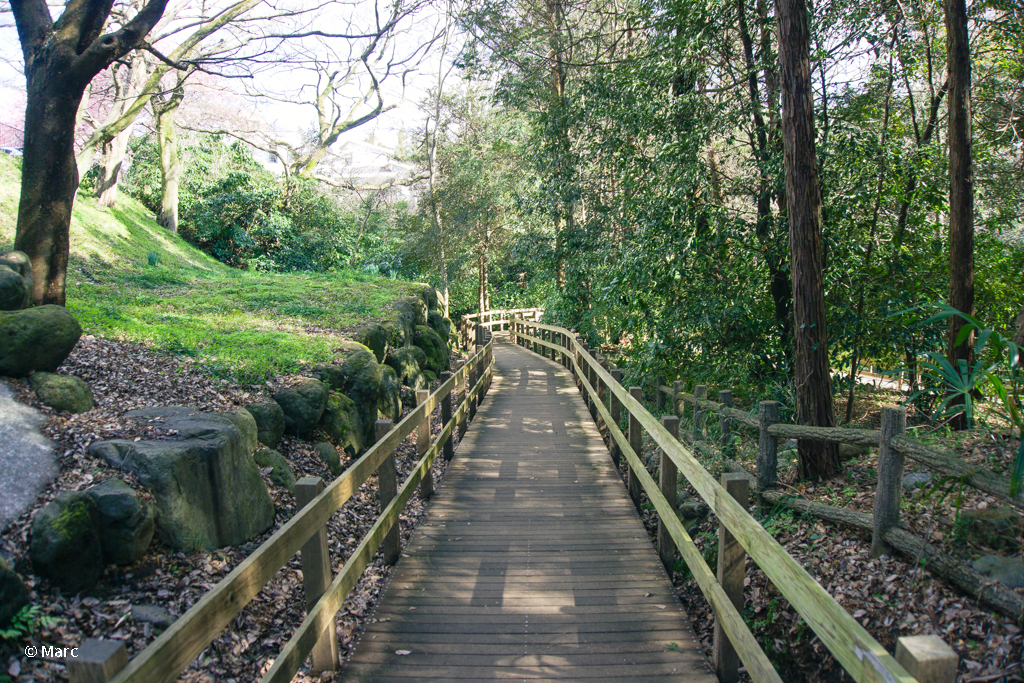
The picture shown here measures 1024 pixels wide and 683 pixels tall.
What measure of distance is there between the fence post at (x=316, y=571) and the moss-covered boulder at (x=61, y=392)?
2745mm

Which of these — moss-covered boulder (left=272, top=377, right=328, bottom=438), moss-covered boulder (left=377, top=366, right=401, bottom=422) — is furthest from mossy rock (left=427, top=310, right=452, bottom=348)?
moss-covered boulder (left=272, top=377, right=328, bottom=438)

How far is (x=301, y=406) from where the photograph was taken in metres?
6.36

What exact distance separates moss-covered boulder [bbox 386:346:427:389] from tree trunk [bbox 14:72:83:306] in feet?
16.6

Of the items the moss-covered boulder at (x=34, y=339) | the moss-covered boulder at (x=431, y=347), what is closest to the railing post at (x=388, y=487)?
the moss-covered boulder at (x=34, y=339)

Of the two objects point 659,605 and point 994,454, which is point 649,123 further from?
point 659,605

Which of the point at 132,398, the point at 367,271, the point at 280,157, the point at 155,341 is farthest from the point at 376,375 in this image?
the point at 280,157

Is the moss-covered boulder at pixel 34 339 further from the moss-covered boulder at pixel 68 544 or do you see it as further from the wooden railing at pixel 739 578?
the wooden railing at pixel 739 578

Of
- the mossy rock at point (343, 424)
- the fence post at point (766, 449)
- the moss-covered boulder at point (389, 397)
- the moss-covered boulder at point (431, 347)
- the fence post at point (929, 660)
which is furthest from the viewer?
the moss-covered boulder at point (431, 347)

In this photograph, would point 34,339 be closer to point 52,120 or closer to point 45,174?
point 45,174

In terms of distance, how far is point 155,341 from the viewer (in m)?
6.89

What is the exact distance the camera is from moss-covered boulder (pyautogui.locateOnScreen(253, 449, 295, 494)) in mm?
5375

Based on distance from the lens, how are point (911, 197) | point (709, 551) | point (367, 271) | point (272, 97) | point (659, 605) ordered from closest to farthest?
point (659, 605), point (709, 551), point (911, 197), point (272, 97), point (367, 271)

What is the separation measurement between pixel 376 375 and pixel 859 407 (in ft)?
25.7

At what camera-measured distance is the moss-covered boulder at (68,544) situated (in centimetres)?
328
